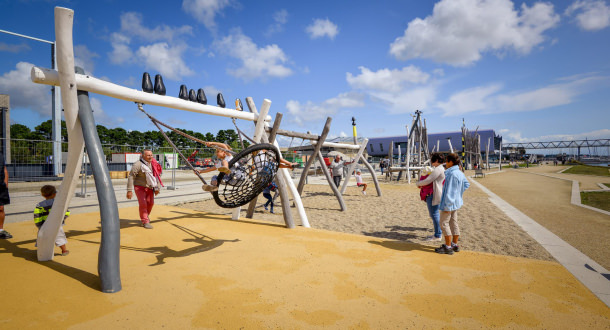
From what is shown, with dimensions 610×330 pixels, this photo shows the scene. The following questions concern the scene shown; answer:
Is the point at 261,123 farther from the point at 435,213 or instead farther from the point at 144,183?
the point at 435,213

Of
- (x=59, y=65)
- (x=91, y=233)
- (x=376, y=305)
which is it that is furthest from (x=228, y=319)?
(x=91, y=233)

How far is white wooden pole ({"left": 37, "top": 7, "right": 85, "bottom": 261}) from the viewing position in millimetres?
3280

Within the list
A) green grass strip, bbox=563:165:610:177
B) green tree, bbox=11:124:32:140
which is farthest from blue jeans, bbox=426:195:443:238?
green tree, bbox=11:124:32:140

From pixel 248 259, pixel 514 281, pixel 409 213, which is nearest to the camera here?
pixel 514 281

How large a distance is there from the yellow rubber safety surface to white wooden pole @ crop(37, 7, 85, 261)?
378 mm

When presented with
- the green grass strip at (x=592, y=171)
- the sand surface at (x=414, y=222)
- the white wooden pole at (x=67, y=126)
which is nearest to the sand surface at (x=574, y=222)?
the sand surface at (x=414, y=222)

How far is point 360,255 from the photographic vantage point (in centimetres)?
421

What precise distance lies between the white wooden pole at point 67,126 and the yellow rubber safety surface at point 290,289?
378 mm

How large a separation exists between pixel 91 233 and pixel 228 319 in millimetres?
4635

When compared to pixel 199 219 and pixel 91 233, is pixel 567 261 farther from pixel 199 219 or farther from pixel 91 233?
pixel 91 233

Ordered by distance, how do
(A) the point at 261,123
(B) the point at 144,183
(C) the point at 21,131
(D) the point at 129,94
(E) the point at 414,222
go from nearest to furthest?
(D) the point at 129,94 < (B) the point at 144,183 < (A) the point at 261,123 < (E) the point at 414,222 < (C) the point at 21,131

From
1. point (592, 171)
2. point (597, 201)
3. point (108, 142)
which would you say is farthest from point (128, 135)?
point (592, 171)

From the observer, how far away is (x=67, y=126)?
3615 mm

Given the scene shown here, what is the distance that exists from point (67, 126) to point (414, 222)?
718cm
